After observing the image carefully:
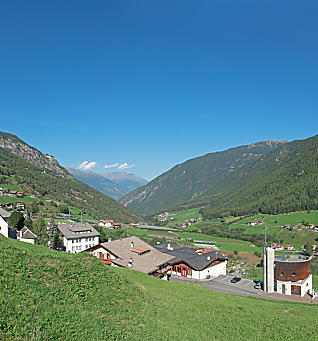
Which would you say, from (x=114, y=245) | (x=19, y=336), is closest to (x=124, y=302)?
(x=19, y=336)

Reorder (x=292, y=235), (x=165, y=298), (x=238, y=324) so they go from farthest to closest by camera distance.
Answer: (x=292, y=235) → (x=165, y=298) → (x=238, y=324)

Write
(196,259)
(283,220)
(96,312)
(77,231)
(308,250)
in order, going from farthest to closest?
(283,220) → (308,250) → (77,231) → (196,259) → (96,312)

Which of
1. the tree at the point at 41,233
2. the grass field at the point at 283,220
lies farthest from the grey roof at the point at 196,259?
the grass field at the point at 283,220

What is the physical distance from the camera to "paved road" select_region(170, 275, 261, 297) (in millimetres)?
47088

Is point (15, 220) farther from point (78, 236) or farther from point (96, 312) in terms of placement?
point (96, 312)

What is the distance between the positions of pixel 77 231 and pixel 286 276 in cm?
5048

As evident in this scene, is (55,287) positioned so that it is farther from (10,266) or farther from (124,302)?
(124,302)

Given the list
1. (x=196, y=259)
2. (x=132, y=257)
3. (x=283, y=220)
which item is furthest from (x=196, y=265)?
(x=283, y=220)

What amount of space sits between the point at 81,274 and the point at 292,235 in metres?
135

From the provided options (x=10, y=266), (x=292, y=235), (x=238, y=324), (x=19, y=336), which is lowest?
(x=292, y=235)

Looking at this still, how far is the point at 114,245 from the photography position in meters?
52.0

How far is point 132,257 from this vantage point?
158ft

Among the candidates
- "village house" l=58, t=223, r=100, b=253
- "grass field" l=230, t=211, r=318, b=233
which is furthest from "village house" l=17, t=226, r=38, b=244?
"grass field" l=230, t=211, r=318, b=233

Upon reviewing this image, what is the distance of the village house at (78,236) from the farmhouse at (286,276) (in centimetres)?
4470
